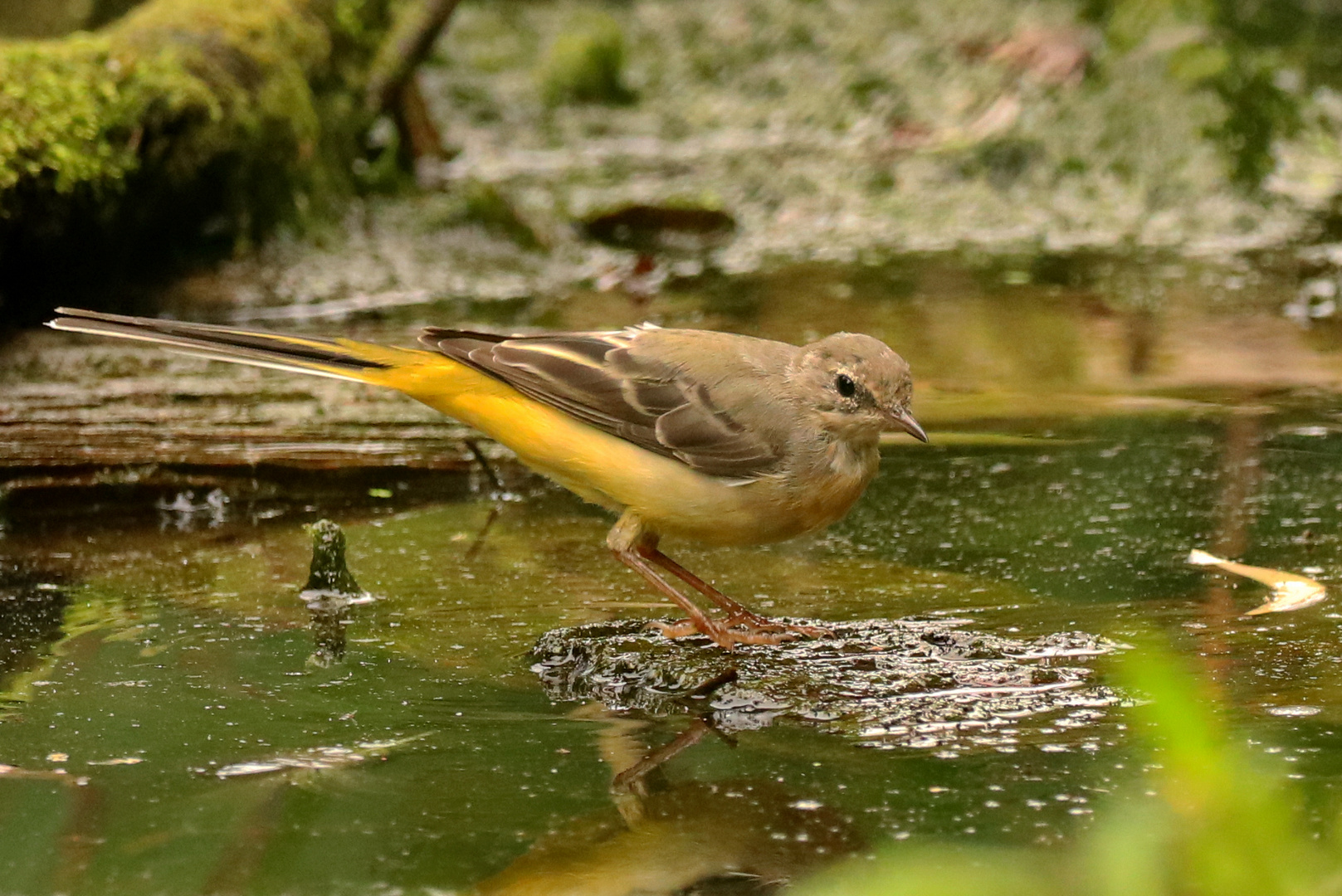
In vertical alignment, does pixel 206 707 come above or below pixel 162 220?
below

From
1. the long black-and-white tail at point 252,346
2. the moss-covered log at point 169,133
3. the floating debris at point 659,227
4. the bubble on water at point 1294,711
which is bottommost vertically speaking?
the bubble on water at point 1294,711

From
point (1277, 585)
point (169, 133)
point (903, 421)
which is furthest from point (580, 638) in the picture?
point (169, 133)

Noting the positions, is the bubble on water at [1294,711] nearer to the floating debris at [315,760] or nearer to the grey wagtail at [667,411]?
the grey wagtail at [667,411]

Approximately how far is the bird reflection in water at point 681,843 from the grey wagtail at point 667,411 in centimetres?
90

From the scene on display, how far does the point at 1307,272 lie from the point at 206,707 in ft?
21.3

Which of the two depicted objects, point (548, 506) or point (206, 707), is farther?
point (548, 506)

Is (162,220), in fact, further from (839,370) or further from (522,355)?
(839,370)

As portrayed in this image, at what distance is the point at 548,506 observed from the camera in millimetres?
5234

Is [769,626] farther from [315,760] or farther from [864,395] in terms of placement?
[315,760]

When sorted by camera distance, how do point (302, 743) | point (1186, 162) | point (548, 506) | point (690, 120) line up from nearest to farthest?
point (302, 743) < point (548, 506) < point (1186, 162) < point (690, 120)

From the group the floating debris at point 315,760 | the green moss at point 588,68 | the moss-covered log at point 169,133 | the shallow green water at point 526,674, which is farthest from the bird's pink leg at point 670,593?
the green moss at point 588,68

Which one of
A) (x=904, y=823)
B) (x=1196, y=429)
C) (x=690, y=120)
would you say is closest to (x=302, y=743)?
(x=904, y=823)

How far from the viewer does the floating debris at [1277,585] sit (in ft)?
13.3

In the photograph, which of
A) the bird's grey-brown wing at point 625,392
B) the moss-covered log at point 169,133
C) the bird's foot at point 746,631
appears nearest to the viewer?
the bird's foot at point 746,631
